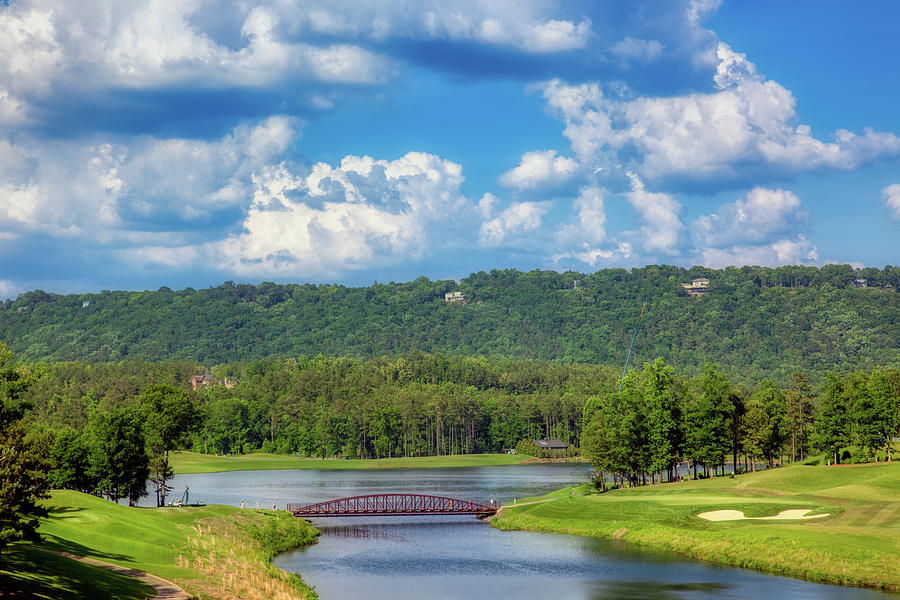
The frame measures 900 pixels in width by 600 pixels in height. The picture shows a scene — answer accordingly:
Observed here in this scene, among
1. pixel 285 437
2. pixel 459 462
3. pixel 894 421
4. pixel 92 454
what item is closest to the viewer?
pixel 92 454

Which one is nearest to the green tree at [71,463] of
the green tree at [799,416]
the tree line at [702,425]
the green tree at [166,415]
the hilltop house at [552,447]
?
the green tree at [166,415]

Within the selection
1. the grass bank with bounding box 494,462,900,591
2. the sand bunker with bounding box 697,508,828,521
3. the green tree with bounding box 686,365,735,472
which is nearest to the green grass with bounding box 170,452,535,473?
the green tree with bounding box 686,365,735,472

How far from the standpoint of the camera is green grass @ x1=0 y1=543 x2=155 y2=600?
34188mm

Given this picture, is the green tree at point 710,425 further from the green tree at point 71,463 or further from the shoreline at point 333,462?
the shoreline at point 333,462

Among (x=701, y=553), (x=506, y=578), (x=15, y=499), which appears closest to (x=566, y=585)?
(x=506, y=578)

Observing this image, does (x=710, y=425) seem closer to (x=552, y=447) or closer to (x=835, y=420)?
(x=835, y=420)

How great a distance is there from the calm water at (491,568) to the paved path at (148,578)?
35.9 ft

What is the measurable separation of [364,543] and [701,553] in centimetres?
2577

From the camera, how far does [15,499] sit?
104ft

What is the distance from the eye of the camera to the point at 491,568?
59.7 m

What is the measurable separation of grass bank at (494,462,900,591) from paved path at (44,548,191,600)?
3637 centimetres

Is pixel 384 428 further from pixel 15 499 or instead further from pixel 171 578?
pixel 15 499

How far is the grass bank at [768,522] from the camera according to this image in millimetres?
54781

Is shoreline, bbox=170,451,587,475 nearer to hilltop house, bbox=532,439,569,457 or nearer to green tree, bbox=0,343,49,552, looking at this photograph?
hilltop house, bbox=532,439,569,457
